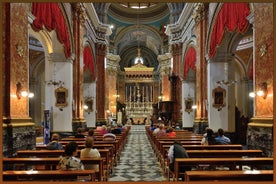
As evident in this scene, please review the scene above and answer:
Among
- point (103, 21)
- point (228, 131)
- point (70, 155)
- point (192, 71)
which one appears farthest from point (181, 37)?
point (70, 155)

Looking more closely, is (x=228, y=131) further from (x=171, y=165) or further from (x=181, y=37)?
(x=181, y=37)

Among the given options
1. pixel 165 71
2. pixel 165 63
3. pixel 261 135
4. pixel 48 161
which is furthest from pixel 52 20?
pixel 165 63

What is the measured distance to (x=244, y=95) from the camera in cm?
2103

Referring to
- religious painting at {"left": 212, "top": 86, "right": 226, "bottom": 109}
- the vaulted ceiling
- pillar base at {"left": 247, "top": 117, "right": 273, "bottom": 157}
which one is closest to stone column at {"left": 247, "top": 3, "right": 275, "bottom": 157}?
pillar base at {"left": 247, "top": 117, "right": 273, "bottom": 157}

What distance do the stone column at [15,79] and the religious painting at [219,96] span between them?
23.2ft

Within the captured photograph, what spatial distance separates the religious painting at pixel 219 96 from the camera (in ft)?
39.9

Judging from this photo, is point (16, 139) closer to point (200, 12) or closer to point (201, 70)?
point (201, 70)

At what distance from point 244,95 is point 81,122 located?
38.1ft

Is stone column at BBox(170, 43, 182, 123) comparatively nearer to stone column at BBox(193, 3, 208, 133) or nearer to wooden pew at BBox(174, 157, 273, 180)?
stone column at BBox(193, 3, 208, 133)

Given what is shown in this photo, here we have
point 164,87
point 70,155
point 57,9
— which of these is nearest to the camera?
point 70,155

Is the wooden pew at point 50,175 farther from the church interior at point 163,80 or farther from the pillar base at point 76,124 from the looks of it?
the pillar base at point 76,124

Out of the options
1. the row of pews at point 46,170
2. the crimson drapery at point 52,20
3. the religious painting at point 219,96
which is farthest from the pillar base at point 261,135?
the crimson drapery at point 52,20

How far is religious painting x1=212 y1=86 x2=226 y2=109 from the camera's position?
39.9ft

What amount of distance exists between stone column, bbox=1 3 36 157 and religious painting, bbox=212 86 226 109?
23.2ft
